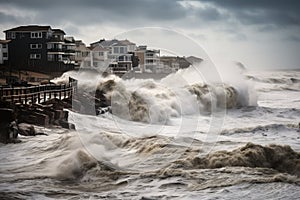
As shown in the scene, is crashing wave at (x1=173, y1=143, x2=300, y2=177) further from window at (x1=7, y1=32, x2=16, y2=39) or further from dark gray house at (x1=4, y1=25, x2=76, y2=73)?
window at (x1=7, y1=32, x2=16, y2=39)

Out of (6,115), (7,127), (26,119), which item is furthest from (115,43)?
(7,127)

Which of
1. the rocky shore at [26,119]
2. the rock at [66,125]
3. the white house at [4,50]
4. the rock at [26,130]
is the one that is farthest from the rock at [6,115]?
the white house at [4,50]

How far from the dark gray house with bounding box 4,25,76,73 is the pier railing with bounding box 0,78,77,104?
6.43 metres

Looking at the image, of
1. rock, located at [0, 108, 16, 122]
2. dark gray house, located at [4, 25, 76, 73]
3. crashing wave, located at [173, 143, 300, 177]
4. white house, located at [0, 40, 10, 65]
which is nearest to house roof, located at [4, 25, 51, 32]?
dark gray house, located at [4, 25, 76, 73]

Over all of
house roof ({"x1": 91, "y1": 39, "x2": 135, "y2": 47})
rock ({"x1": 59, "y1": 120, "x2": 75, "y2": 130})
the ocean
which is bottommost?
the ocean

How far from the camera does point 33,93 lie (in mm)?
8508

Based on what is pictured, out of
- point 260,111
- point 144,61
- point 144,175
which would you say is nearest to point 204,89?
point 260,111

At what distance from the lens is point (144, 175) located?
13.2 feet

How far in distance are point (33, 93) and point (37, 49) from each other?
36.5 feet

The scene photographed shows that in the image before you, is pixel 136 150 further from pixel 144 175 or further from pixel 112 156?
pixel 144 175

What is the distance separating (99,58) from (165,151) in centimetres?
1789

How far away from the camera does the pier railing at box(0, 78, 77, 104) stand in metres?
7.56

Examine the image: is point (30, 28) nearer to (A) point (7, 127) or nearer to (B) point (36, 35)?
(B) point (36, 35)

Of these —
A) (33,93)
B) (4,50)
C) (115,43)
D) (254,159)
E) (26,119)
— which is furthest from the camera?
(115,43)
